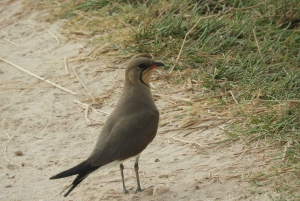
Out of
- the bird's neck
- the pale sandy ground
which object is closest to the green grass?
the pale sandy ground

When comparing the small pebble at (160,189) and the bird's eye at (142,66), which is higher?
the bird's eye at (142,66)

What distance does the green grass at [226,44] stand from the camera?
6.17 metres

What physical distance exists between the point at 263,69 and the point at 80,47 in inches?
93.2

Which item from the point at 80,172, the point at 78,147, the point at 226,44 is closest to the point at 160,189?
the point at 80,172

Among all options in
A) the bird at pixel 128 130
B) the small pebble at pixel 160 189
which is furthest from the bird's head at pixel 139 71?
the small pebble at pixel 160 189

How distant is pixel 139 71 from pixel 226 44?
2.17 m

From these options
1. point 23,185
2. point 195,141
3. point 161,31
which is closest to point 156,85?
point 161,31

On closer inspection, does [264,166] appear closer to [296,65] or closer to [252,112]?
[252,112]

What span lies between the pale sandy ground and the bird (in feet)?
1.25

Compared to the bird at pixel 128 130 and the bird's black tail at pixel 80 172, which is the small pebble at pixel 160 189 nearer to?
the bird at pixel 128 130

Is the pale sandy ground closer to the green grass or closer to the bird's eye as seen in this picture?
the green grass

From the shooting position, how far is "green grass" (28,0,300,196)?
6.17m

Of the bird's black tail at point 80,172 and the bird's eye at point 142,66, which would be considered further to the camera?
the bird's eye at point 142,66

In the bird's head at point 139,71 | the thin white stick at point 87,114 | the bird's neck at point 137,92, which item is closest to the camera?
the bird's neck at point 137,92
